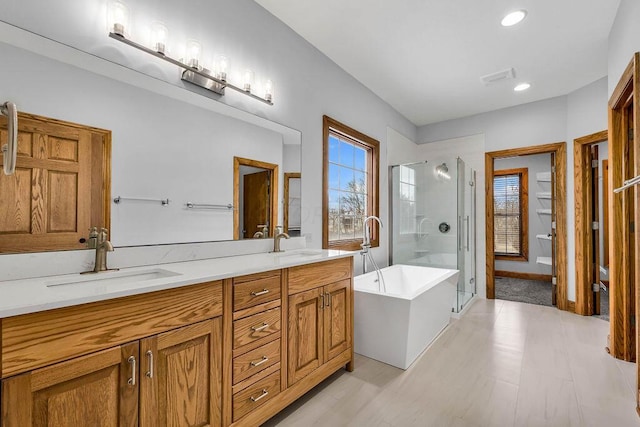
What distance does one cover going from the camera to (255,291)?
4.89 ft

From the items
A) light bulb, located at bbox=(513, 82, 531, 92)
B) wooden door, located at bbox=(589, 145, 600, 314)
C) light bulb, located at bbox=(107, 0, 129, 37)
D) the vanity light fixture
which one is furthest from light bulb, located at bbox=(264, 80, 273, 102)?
wooden door, located at bbox=(589, 145, 600, 314)

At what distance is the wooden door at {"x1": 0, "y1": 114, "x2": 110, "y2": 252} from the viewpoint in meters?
1.18

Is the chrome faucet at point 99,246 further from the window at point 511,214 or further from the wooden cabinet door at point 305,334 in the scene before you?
the window at point 511,214

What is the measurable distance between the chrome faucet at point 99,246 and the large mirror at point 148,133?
0.08 metres

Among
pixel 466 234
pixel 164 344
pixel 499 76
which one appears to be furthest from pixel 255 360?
pixel 499 76

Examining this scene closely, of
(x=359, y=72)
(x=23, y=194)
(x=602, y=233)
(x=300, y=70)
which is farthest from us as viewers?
(x=602, y=233)

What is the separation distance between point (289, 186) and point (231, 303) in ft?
4.01

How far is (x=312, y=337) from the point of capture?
1.86 m

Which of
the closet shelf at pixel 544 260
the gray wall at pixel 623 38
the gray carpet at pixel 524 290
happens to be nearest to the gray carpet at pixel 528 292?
the gray carpet at pixel 524 290

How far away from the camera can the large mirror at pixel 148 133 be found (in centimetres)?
126

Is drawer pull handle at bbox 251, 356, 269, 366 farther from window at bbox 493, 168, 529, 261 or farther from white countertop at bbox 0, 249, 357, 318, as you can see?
window at bbox 493, 168, 529, 261

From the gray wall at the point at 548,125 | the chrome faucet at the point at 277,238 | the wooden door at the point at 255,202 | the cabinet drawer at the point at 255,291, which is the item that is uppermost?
the gray wall at the point at 548,125

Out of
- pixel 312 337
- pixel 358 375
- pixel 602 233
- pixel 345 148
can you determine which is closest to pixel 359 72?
pixel 345 148

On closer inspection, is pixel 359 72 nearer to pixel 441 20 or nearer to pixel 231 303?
pixel 441 20
